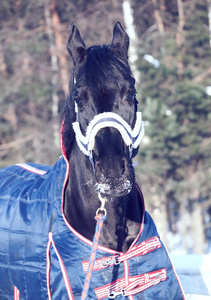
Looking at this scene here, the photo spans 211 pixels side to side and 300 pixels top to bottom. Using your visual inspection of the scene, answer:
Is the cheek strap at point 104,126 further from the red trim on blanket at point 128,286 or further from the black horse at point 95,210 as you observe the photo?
the red trim on blanket at point 128,286

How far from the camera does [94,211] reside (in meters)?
2.12

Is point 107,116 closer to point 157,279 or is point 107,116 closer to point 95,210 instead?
point 95,210

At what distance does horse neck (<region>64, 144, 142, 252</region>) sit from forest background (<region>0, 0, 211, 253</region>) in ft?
22.9

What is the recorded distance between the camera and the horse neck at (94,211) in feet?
6.84

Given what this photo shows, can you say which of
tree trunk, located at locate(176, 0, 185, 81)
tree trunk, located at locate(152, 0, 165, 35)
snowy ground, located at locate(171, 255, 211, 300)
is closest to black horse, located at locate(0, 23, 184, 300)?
snowy ground, located at locate(171, 255, 211, 300)

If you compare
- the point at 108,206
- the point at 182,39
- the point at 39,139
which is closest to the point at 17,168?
the point at 108,206

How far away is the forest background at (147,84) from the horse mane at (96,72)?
6.87 metres

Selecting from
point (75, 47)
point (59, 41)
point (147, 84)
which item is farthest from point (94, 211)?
point (59, 41)

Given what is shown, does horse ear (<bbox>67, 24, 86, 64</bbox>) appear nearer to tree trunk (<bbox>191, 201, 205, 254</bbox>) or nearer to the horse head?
the horse head

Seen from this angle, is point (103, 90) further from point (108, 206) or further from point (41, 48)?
point (41, 48)

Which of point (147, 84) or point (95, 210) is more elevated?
point (147, 84)

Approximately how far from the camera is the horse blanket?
6.75 ft

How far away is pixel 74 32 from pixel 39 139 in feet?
32.7

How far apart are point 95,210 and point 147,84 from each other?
8501 millimetres
